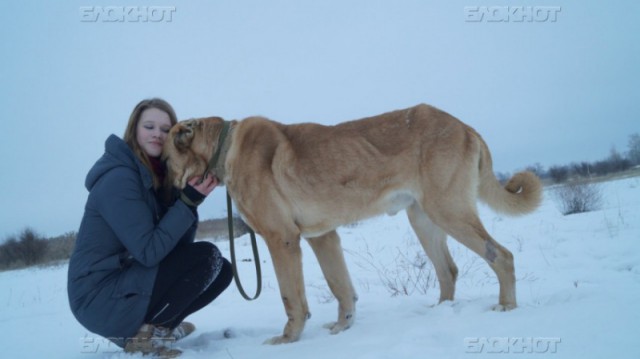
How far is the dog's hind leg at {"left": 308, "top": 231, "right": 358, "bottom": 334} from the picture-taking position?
3.59m

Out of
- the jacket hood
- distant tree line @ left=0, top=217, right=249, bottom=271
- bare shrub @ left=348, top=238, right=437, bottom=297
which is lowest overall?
distant tree line @ left=0, top=217, right=249, bottom=271

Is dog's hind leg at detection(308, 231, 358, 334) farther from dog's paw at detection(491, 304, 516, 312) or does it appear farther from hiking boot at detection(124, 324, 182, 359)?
hiking boot at detection(124, 324, 182, 359)

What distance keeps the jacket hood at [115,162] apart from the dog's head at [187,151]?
390 mm

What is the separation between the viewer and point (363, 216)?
3566mm

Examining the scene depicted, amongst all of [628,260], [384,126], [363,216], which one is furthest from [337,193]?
[628,260]

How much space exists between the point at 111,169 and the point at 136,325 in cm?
130

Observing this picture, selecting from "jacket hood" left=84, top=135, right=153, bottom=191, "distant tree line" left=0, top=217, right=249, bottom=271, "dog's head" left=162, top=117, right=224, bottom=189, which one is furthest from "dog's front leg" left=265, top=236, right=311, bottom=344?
"distant tree line" left=0, top=217, right=249, bottom=271

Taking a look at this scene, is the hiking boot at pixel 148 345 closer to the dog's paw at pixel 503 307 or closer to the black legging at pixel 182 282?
the black legging at pixel 182 282

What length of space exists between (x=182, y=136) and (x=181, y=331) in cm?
190

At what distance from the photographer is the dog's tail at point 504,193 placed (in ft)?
11.6

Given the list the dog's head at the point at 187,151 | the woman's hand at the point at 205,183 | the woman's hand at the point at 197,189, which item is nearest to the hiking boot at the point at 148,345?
the woman's hand at the point at 197,189

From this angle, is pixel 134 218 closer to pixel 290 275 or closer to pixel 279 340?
pixel 290 275

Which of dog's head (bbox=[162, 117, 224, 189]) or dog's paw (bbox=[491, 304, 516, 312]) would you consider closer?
dog's paw (bbox=[491, 304, 516, 312])

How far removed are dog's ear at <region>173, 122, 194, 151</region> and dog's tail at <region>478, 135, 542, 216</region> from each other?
2769 mm
